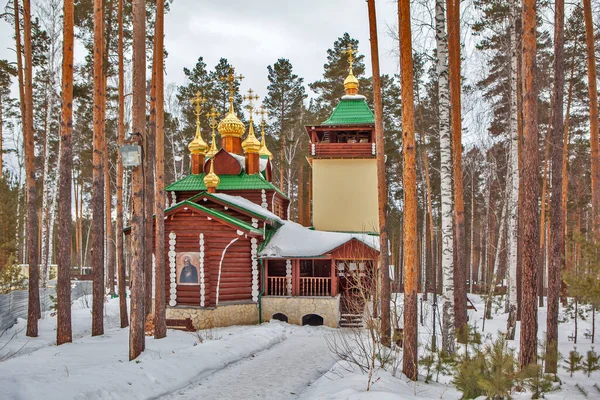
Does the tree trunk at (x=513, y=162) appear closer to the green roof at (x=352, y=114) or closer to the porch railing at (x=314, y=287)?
the porch railing at (x=314, y=287)

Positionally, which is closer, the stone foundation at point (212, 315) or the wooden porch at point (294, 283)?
the stone foundation at point (212, 315)

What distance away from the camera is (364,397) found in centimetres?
577

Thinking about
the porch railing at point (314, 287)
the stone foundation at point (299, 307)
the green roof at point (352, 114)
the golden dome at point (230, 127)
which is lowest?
the stone foundation at point (299, 307)

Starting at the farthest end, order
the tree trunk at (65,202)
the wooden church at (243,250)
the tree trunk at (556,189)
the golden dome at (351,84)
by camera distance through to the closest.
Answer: the golden dome at (351,84)
the wooden church at (243,250)
the tree trunk at (65,202)
the tree trunk at (556,189)

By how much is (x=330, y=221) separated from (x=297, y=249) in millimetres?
6537

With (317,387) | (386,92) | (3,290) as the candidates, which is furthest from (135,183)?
(386,92)

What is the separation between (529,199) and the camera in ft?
23.0

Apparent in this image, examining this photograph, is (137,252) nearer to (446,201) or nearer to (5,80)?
(446,201)

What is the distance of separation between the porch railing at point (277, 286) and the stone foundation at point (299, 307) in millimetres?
601

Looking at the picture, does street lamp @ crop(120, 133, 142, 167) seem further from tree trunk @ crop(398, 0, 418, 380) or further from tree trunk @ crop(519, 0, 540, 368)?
tree trunk @ crop(519, 0, 540, 368)

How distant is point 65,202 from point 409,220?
7.50 meters

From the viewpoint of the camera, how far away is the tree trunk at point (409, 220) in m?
7.26

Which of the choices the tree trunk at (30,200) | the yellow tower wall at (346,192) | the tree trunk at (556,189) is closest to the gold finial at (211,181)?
the yellow tower wall at (346,192)

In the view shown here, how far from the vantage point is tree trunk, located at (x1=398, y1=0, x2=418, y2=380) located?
23.8ft
